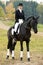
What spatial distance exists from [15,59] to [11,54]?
35cm

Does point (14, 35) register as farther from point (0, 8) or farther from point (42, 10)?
point (42, 10)

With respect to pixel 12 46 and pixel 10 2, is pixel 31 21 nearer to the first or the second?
pixel 12 46

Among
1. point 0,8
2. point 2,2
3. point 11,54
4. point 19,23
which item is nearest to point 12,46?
point 11,54

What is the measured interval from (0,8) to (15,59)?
5823 centimetres

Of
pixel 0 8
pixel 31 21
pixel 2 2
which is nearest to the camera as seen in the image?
pixel 31 21

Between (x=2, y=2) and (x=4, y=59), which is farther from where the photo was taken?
(x=2, y=2)

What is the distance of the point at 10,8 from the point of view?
71.6 metres

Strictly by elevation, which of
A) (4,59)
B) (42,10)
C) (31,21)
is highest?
(31,21)

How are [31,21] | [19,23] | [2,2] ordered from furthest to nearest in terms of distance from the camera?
[2,2], [19,23], [31,21]

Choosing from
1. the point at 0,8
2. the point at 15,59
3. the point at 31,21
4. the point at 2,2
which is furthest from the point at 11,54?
the point at 2,2

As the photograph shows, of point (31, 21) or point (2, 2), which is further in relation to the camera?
point (2, 2)

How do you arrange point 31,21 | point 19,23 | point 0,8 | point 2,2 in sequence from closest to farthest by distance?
point 31,21
point 19,23
point 0,8
point 2,2

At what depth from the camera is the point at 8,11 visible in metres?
71.7

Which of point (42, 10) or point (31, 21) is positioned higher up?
point (31, 21)
